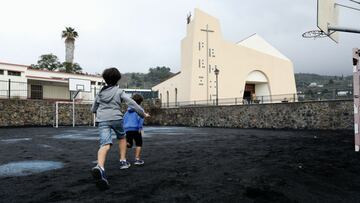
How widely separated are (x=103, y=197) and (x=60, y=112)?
2312 cm

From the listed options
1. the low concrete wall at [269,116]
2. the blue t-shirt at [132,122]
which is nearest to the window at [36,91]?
the low concrete wall at [269,116]

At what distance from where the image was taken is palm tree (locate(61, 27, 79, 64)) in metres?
45.3

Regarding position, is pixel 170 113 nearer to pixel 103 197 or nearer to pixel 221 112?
pixel 221 112

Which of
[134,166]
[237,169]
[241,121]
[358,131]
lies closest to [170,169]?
[134,166]

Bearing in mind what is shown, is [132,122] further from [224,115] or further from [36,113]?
[36,113]

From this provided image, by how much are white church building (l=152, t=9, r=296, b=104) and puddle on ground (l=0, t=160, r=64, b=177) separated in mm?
25888

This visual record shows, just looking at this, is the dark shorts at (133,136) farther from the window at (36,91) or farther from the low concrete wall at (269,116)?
the window at (36,91)

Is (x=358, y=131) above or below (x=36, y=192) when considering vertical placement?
above

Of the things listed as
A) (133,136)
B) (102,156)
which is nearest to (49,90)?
(133,136)

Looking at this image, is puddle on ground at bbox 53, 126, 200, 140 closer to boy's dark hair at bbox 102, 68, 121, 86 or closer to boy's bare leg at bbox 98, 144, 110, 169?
boy's dark hair at bbox 102, 68, 121, 86

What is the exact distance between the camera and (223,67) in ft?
124

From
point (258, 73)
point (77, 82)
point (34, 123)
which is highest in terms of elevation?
point (258, 73)

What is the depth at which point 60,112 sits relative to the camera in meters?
24.9

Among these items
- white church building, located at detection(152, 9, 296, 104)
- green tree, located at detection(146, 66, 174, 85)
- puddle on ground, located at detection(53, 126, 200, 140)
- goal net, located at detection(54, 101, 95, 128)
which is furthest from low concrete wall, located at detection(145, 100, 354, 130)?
green tree, located at detection(146, 66, 174, 85)
